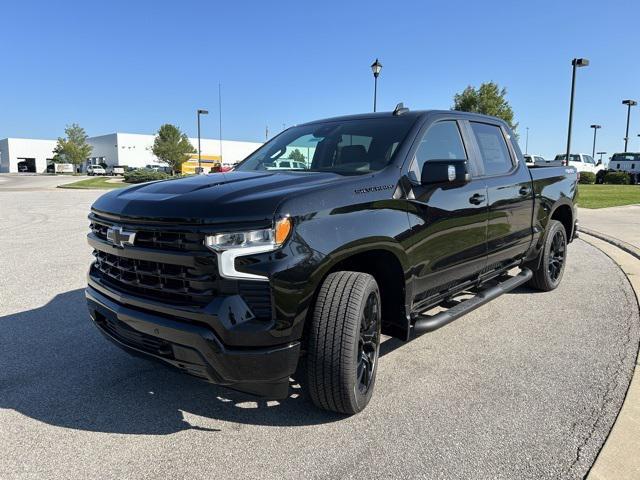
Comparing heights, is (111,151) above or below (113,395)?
above

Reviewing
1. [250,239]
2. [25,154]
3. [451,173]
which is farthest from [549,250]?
[25,154]

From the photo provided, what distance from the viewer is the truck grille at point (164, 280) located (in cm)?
251

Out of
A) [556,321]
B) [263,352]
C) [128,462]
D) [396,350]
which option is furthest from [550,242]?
[128,462]

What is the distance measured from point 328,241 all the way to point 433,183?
1.09 metres

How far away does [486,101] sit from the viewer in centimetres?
3278

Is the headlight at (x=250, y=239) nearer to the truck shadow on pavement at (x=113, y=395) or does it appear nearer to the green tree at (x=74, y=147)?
the truck shadow on pavement at (x=113, y=395)

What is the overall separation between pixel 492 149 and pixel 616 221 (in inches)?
383

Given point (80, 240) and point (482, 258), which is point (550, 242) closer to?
point (482, 258)

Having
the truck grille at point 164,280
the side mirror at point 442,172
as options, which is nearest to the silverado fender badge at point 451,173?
the side mirror at point 442,172

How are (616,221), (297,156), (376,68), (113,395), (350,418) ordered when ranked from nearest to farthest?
1. (350,418)
2. (113,395)
3. (297,156)
4. (616,221)
5. (376,68)

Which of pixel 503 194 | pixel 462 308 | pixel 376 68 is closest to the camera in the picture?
pixel 462 308

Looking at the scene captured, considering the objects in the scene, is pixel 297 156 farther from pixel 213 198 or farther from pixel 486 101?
pixel 486 101

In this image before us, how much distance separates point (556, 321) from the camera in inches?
187

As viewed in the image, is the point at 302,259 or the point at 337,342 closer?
the point at 302,259
